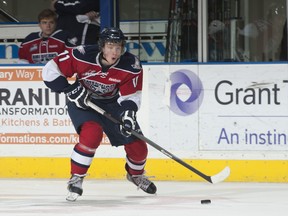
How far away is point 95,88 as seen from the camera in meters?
5.98

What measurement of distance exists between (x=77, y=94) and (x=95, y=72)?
0.58 feet

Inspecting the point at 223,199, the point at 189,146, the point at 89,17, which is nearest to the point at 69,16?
the point at 89,17

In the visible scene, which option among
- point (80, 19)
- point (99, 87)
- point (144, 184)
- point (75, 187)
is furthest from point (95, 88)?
point (80, 19)

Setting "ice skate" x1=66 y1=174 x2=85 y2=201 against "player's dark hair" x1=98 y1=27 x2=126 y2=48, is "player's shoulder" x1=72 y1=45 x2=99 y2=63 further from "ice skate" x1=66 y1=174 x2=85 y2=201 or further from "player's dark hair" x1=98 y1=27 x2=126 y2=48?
"ice skate" x1=66 y1=174 x2=85 y2=201

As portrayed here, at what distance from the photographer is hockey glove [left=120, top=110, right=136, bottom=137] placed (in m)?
5.89

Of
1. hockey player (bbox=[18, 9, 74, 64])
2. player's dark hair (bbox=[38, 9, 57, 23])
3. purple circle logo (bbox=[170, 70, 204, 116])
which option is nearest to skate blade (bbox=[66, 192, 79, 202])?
purple circle logo (bbox=[170, 70, 204, 116])

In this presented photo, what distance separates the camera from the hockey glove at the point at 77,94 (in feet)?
19.2

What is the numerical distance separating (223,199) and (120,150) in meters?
1.49

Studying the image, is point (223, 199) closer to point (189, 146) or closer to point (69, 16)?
point (189, 146)

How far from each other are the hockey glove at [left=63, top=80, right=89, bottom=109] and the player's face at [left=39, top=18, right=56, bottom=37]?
209 cm

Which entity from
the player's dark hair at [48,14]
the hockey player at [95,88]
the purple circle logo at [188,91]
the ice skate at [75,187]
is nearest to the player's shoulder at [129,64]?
the hockey player at [95,88]

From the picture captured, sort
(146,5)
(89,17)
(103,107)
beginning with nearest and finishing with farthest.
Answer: (103,107), (89,17), (146,5)

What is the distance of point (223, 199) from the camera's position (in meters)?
6.08

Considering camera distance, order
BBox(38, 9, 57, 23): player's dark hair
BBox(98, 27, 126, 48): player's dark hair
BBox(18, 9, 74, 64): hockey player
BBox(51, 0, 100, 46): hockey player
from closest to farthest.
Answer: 1. BBox(98, 27, 126, 48): player's dark hair
2. BBox(38, 9, 57, 23): player's dark hair
3. BBox(18, 9, 74, 64): hockey player
4. BBox(51, 0, 100, 46): hockey player
